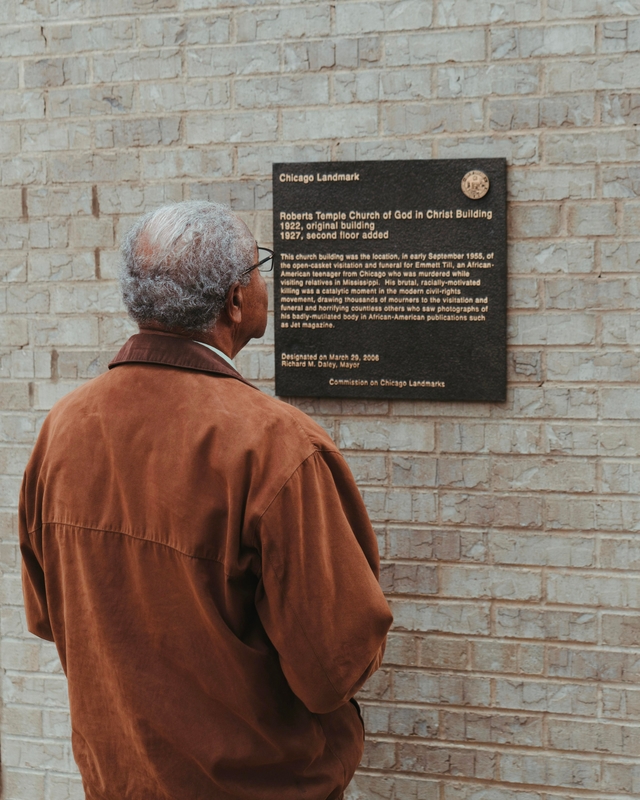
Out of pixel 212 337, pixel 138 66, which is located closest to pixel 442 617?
pixel 212 337

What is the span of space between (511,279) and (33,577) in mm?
1736

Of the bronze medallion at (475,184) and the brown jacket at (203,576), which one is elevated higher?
the bronze medallion at (475,184)

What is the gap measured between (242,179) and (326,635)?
70.2 inches

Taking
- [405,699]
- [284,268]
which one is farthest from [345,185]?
[405,699]

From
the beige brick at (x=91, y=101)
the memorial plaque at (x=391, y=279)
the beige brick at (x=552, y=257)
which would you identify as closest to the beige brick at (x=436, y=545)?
the memorial plaque at (x=391, y=279)

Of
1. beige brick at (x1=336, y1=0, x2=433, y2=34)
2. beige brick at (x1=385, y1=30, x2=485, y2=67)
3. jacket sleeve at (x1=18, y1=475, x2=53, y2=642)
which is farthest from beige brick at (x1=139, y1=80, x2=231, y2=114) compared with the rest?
jacket sleeve at (x1=18, y1=475, x2=53, y2=642)

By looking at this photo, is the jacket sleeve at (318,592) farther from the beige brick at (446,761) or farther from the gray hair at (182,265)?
the beige brick at (446,761)

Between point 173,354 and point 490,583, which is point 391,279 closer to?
point 490,583

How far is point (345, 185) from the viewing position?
289cm

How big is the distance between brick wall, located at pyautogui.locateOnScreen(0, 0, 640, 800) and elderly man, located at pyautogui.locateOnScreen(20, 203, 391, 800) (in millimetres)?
1063

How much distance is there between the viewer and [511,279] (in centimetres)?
281

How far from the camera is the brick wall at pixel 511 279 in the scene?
274 cm

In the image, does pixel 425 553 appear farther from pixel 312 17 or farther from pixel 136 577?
pixel 312 17

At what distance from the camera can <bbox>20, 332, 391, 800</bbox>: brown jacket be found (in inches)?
69.0
